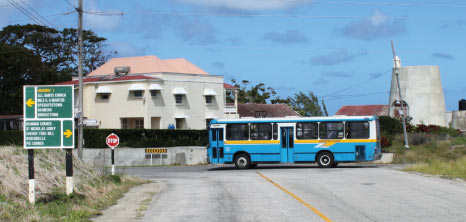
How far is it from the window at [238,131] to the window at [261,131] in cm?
35

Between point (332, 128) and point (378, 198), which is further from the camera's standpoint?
point (332, 128)

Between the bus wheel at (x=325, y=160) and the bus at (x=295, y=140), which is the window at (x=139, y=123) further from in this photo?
the bus wheel at (x=325, y=160)

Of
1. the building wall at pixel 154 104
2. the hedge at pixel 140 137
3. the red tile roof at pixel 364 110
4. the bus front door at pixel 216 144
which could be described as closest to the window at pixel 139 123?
the building wall at pixel 154 104

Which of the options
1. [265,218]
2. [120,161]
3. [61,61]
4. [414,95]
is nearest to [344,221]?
[265,218]

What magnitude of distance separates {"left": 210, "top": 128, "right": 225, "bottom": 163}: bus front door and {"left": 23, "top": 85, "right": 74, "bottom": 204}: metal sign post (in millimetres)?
19657

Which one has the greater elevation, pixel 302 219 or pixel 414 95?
pixel 414 95

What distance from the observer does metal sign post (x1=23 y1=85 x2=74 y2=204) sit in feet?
49.1

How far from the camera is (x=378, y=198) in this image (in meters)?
16.2

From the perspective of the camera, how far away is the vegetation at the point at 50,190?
42.6 ft

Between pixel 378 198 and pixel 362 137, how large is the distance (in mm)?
17265

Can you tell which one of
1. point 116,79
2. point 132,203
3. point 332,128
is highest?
point 116,79

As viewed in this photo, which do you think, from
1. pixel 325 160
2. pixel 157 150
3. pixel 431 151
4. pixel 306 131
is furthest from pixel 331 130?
pixel 157 150

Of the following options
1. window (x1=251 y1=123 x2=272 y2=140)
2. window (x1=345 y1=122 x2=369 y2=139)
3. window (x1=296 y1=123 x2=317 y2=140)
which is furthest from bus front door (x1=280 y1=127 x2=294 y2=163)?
window (x1=345 y1=122 x2=369 y2=139)

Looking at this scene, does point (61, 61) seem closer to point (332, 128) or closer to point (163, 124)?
point (163, 124)
